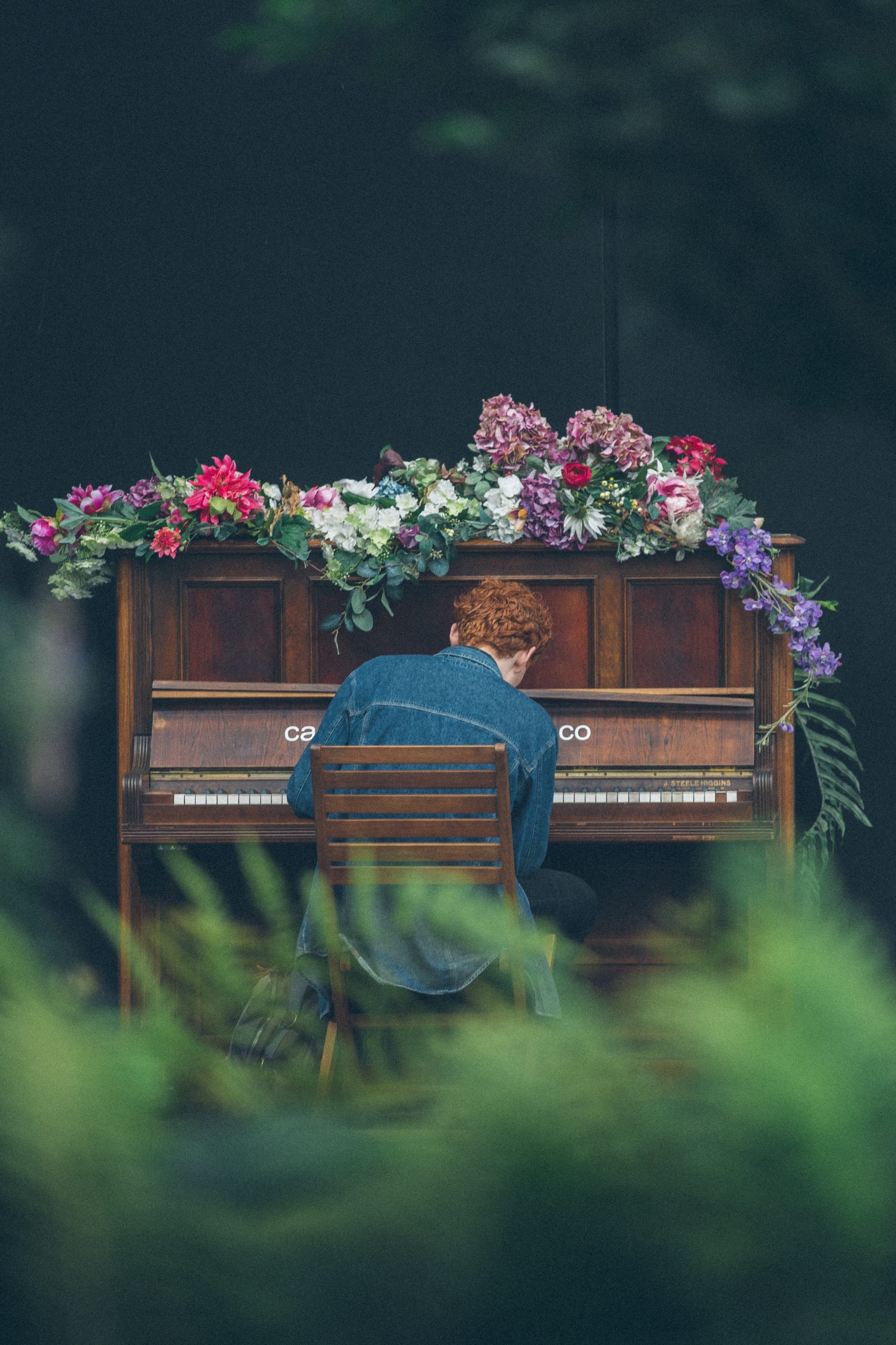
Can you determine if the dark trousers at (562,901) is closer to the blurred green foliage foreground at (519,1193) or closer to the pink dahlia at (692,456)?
the pink dahlia at (692,456)

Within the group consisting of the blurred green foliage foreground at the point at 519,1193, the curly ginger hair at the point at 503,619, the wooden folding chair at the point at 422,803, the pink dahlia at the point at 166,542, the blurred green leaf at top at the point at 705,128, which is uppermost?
the pink dahlia at the point at 166,542

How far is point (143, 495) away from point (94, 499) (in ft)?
0.39

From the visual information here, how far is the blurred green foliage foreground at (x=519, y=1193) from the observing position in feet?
1.21

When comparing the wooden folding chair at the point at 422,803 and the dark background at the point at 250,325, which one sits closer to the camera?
the wooden folding chair at the point at 422,803

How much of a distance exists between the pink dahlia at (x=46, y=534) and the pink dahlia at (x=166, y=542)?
25cm

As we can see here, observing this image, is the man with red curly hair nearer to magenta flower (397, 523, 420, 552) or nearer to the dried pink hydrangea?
magenta flower (397, 523, 420, 552)

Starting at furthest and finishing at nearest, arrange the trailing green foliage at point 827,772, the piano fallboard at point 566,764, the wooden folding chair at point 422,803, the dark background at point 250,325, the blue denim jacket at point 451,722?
the dark background at point 250,325 < the trailing green foliage at point 827,772 < the piano fallboard at point 566,764 < the blue denim jacket at point 451,722 < the wooden folding chair at point 422,803

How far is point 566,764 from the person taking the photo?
3.38 m

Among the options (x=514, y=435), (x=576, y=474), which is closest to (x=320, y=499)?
(x=514, y=435)

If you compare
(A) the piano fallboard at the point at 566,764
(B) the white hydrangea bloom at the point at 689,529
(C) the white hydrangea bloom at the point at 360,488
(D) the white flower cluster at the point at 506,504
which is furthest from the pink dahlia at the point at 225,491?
(B) the white hydrangea bloom at the point at 689,529

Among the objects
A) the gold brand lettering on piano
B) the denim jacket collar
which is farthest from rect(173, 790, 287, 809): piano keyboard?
the denim jacket collar

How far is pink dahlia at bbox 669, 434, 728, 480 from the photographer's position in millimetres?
3402

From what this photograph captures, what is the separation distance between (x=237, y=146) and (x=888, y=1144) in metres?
4.24

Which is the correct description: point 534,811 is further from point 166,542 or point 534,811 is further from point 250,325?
point 250,325
